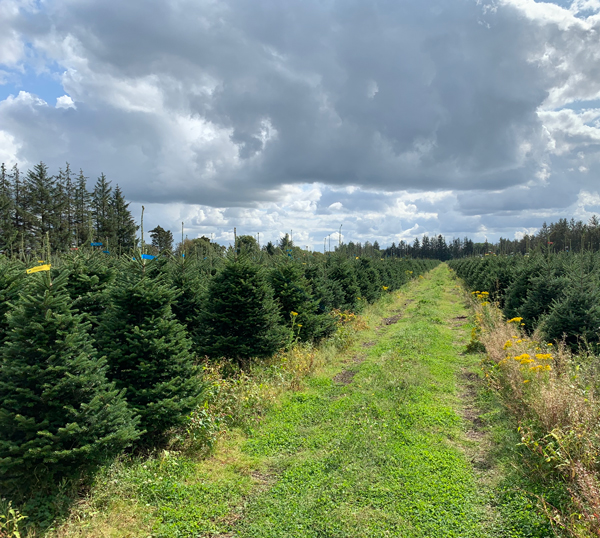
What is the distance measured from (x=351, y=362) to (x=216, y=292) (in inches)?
185

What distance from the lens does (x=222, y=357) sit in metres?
8.34

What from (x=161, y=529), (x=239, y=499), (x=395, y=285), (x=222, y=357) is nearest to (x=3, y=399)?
(x=161, y=529)

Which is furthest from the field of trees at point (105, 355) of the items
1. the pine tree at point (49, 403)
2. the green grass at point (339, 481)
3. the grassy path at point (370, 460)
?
the grassy path at point (370, 460)

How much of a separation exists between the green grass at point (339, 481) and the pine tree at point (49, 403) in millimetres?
637

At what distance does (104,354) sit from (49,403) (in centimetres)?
136

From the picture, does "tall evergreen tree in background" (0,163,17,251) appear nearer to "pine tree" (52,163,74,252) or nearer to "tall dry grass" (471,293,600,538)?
"pine tree" (52,163,74,252)

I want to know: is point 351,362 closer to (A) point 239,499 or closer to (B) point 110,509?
(A) point 239,499

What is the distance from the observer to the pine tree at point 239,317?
8234mm

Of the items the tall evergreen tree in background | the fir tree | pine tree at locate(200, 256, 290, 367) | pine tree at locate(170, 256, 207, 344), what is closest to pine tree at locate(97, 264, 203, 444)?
the fir tree

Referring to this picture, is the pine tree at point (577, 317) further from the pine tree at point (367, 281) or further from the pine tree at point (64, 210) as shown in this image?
the pine tree at point (64, 210)

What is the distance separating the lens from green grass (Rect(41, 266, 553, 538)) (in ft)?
13.1

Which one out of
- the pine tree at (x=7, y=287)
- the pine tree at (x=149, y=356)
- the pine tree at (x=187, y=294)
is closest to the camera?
the pine tree at (x=149, y=356)

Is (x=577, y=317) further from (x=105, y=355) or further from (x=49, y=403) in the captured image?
(x=49, y=403)

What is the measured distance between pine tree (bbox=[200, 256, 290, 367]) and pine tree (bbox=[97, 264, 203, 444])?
266cm
